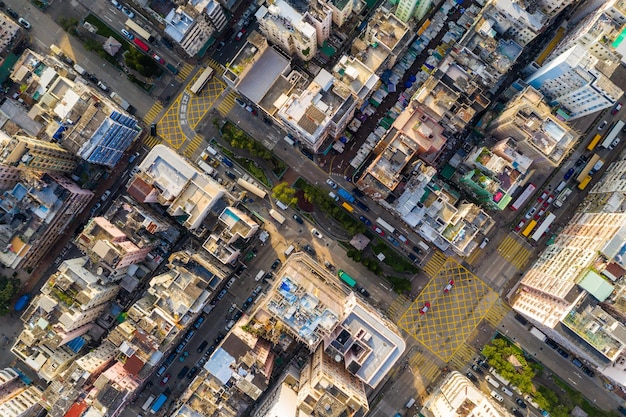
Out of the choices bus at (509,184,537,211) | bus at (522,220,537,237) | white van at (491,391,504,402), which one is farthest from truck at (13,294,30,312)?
bus at (522,220,537,237)

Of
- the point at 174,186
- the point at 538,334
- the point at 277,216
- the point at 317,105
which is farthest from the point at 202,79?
the point at 538,334

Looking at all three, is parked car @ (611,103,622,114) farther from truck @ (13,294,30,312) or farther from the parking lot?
truck @ (13,294,30,312)

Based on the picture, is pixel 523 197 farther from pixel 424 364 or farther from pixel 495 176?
pixel 424 364

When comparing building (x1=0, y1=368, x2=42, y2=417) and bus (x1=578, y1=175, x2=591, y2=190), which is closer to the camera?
building (x1=0, y1=368, x2=42, y2=417)

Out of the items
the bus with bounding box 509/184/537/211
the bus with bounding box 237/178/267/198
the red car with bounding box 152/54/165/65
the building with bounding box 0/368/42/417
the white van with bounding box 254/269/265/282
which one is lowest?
the building with bounding box 0/368/42/417

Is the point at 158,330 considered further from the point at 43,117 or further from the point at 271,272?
the point at 43,117

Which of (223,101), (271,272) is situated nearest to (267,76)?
(223,101)

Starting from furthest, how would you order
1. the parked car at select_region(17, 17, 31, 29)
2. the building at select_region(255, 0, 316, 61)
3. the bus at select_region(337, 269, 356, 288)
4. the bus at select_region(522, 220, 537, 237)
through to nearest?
the parked car at select_region(17, 17, 31, 29), the bus at select_region(337, 269, 356, 288), the bus at select_region(522, 220, 537, 237), the building at select_region(255, 0, 316, 61)

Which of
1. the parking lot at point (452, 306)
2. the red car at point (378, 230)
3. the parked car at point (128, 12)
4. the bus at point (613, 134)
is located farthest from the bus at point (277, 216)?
the bus at point (613, 134)
